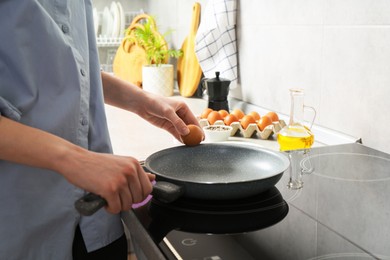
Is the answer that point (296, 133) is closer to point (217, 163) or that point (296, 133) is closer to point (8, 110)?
point (217, 163)

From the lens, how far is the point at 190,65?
6.38 ft

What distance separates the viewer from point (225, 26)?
1.61 meters

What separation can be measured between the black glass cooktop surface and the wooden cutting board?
1.03 m

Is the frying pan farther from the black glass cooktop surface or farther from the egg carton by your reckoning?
the egg carton

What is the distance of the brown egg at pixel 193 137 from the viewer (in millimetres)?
942

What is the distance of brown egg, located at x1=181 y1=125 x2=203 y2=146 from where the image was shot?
3.09ft

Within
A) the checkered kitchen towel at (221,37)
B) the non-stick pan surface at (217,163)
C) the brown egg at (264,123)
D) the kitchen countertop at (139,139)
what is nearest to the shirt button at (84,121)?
the non-stick pan surface at (217,163)

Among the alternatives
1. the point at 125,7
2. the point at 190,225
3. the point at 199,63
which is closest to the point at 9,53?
the point at 190,225

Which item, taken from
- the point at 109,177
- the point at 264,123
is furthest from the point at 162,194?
the point at 264,123

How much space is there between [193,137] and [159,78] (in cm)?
109

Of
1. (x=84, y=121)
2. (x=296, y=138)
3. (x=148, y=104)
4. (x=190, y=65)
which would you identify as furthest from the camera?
(x=190, y=65)

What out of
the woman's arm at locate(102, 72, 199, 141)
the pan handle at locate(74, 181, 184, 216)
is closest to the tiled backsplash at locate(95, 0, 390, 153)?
the woman's arm at locate(102, 72, 199, 141)

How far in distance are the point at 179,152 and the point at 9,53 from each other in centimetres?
36

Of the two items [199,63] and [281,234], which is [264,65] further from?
[281,234]
